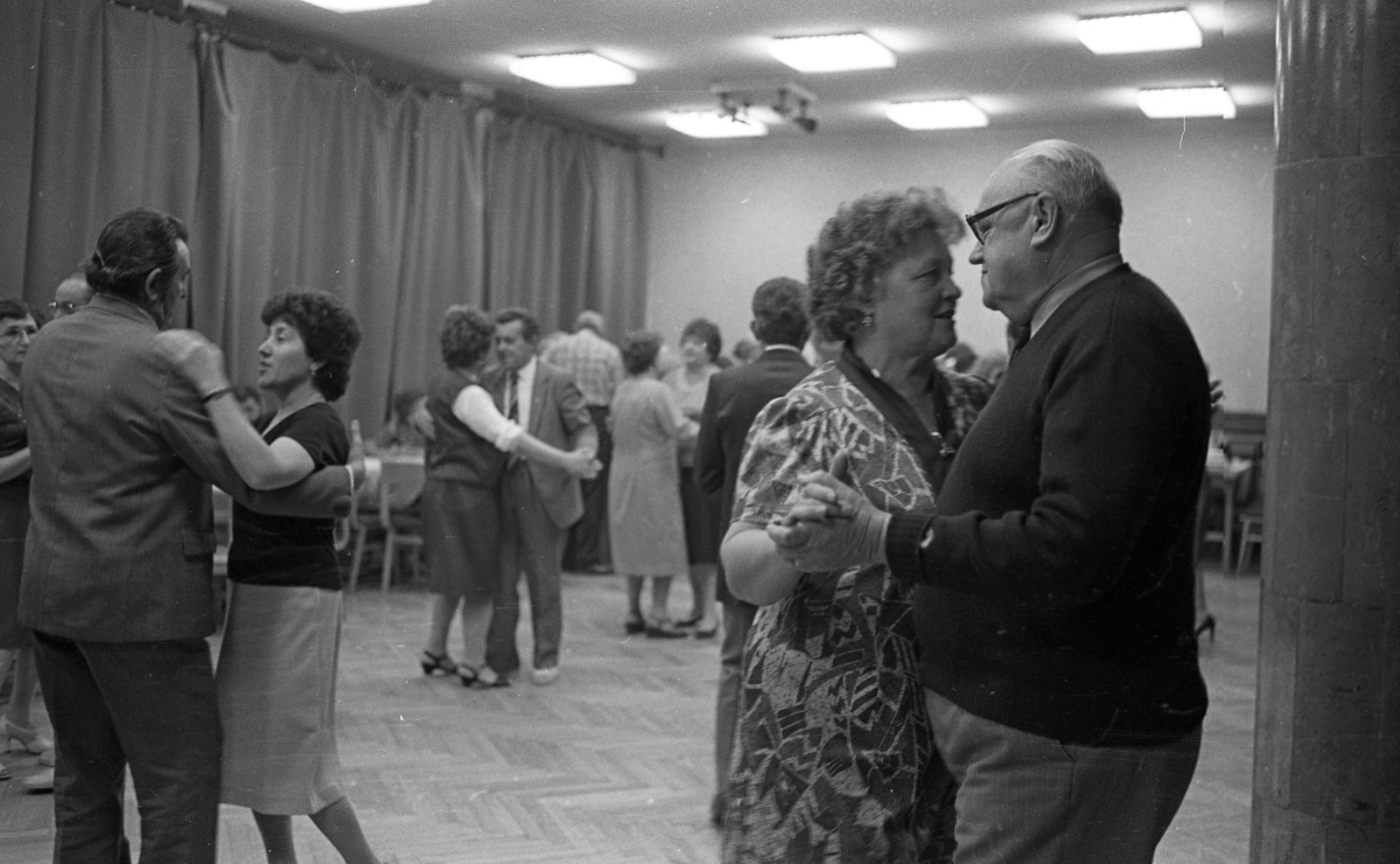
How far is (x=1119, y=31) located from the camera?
8.55 ft

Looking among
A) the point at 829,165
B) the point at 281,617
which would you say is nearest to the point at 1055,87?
the point at 829,165

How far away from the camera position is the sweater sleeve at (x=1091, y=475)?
128 centimetres

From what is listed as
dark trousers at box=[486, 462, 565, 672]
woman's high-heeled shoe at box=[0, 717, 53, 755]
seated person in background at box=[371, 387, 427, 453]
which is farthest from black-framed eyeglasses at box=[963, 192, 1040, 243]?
dark trousers at box=[486, 462, 565, 672]

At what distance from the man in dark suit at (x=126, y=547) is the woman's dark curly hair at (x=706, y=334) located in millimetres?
1410

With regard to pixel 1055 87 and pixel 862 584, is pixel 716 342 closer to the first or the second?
pixel 1055 87

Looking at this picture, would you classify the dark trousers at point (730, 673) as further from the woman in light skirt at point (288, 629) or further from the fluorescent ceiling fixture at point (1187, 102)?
the fluorescent ceiling fixture at point (1187, 102)

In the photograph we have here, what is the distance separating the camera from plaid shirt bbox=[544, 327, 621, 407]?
4.41 meters

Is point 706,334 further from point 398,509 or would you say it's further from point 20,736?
point 20,736

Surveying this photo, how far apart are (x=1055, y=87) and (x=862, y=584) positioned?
56.8 inches

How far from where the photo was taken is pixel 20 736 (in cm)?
265

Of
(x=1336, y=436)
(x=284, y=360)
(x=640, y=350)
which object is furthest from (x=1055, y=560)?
(x=640, y=350)

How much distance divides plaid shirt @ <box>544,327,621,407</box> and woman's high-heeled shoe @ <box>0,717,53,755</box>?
203 centimetres

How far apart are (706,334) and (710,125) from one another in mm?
577

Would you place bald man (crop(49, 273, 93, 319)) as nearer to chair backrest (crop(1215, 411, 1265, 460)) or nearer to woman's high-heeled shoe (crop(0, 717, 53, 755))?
woman's high-heeled shoe (crop(0, 717, 53, 755))
